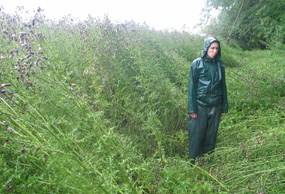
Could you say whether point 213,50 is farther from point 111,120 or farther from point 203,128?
point 111,120

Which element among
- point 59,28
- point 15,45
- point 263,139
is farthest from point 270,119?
point 59,28

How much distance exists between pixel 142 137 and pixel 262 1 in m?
14.0

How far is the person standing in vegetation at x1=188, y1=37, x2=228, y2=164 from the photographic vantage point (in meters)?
3.63

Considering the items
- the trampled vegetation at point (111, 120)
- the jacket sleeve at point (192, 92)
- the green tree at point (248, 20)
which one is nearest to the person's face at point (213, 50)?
the jacket sleeve at point (192, 92)

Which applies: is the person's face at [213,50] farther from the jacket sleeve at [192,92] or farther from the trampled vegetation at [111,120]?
the trampled vegetation at [111,120]

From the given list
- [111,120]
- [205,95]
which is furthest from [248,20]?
[111,120]

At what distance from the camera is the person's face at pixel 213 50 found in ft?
11.5

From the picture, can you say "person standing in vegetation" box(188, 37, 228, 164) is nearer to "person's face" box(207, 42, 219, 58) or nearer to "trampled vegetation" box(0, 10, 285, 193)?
"person's face" box(207, 42, 219, 58)

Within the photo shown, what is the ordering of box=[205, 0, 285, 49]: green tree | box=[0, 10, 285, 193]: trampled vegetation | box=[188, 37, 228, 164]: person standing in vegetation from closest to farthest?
box=[0, 10, 285, 193]: trampled vegetation < box=[188, 37, 228, 164]: person standing in vegetation < box=[205, 0, 285, 49]: green tree

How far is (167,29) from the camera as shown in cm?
971

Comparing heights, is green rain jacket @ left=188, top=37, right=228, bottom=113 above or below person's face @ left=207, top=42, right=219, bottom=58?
below

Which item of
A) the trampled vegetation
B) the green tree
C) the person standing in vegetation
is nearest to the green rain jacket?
the person standing in vegetation

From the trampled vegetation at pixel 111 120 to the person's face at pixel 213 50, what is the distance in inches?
33.6

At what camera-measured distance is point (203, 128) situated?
147 inches
